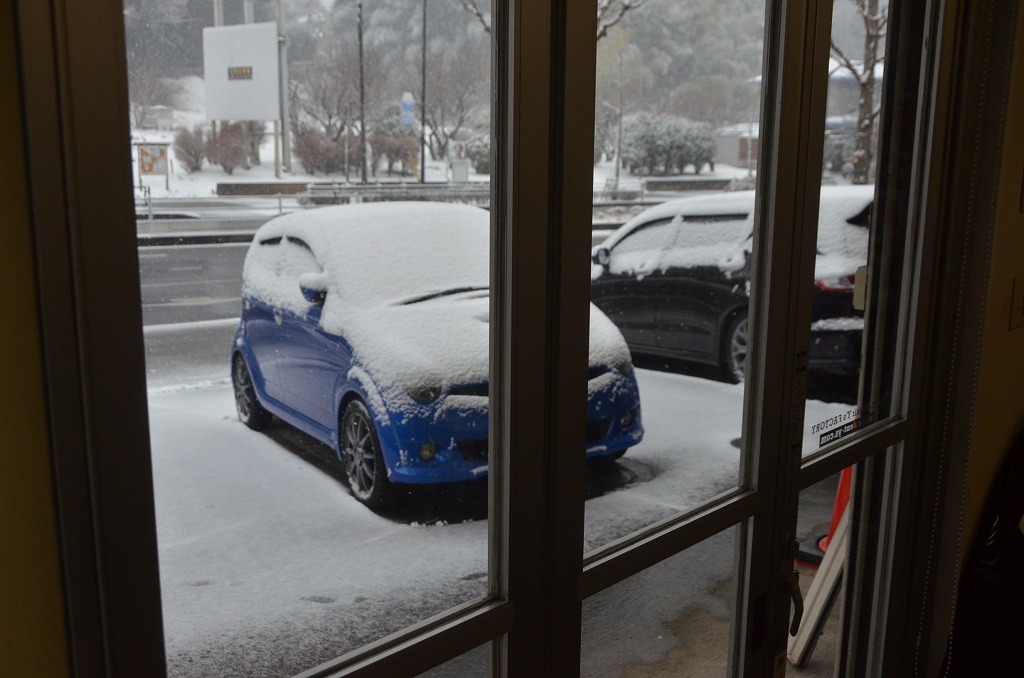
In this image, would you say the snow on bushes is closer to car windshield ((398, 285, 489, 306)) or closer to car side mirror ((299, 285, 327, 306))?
car windshield ((398, 285, 489, 306))

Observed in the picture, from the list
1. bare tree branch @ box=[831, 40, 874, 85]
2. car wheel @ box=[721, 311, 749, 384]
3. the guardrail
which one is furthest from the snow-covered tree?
the guardrail

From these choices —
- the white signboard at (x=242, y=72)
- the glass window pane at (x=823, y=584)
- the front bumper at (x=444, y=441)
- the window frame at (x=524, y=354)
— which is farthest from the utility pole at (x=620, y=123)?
the glass window pane at (x=823, y=584)

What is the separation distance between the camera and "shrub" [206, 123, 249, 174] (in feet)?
2.49

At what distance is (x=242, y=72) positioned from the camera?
76cm

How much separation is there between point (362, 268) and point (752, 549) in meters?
0.89

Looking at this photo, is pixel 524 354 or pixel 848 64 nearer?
pixel 524 354

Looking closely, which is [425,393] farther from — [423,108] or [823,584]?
[823,584]

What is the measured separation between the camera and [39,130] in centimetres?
57

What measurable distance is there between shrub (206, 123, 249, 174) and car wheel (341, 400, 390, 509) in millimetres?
280

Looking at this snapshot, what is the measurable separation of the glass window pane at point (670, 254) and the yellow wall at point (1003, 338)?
84 cm

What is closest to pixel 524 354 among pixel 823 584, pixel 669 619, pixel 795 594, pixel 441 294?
pixel 441 294

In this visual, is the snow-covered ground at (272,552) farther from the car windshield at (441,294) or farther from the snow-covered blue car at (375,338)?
the car windshield at (441,294)

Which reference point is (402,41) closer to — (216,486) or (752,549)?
(216,486)

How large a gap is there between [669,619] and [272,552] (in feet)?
2.64
